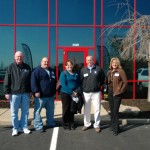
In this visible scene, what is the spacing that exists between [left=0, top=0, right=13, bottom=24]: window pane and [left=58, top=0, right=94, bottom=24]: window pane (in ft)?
6.47

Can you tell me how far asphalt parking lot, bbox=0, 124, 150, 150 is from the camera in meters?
7.21

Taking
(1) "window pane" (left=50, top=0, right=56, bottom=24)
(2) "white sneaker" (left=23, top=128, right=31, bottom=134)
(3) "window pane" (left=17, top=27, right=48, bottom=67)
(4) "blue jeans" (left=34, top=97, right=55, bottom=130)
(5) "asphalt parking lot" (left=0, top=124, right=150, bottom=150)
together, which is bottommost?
(5) "asphalt parking lot" (left=0, top=124, right=150, bottom=150)

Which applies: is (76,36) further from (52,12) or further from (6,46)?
(6,46)

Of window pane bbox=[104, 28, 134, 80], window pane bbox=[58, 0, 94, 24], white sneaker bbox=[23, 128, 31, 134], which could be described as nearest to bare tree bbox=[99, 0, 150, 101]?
window pane bbox=[104, 28, 134, 80]

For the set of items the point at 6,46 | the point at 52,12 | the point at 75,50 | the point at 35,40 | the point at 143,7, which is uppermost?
the point at 143,7

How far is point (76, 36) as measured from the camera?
1451 cm

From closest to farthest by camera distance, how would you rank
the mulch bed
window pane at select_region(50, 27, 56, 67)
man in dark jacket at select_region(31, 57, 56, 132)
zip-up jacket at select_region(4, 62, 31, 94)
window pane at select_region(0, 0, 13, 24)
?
zip-up jacket at select_region(4, 62, 31, 94) < man in dark jacket at select_region(31, 57, 56, 132) < the mulch bed < window pane at select_region(0, 0, 13, 24) < window pane at select_region(50, 27, 56, 67)

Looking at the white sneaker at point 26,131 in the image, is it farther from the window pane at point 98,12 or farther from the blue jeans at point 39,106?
the window pane at point 98,12

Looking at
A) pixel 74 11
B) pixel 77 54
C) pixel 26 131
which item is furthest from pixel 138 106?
pixel 26 131

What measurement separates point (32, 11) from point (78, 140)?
7.94 metres

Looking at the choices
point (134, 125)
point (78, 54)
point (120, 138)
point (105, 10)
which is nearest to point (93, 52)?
point (78, 54)

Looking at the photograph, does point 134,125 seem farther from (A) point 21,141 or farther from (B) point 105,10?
(B) point 105,10

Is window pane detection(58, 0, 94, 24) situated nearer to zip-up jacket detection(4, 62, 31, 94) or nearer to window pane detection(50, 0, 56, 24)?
window pane detection(50, 0, 56, 24)

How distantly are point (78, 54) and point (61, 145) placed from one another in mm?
7514
